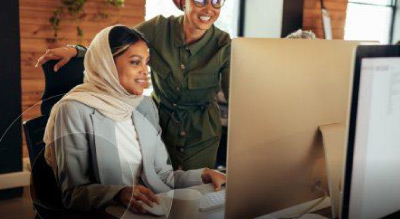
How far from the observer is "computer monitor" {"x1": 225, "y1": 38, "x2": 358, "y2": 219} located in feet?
3.14

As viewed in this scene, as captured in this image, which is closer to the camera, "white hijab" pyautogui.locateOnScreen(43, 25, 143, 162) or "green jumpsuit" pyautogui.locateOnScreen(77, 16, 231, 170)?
"white hijab" pyautogui.locateOnScreen(43, 25, 143, 162)

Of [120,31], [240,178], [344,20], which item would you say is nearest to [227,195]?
[240,178]

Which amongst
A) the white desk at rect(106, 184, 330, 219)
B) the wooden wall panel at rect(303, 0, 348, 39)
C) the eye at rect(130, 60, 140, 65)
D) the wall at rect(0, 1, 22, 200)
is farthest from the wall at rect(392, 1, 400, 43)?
the eye at rect(130, 60, 140, 65)

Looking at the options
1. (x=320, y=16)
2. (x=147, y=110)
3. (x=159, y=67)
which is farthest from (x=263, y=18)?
(x=147, y=110)

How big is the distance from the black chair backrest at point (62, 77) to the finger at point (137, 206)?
329 millimetres

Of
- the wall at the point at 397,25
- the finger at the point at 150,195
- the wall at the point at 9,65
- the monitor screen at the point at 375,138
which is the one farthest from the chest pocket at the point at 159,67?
the wall at the point at 397,25

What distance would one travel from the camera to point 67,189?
95 cm

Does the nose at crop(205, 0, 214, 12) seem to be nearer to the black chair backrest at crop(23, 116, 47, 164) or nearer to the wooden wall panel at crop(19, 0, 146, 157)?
the black chair backrest at crop(23, 116, 47, 164)

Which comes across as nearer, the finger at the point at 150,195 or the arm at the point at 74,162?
the arm at the point at 74,162

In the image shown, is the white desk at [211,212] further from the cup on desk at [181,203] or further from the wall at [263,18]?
the wall at [263,18]

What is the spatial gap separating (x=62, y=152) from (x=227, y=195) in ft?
1.28

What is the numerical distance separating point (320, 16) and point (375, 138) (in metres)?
3.92

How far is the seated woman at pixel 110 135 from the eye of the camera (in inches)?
37.5

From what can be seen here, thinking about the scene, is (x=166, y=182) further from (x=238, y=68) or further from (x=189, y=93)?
(x=189, y=93)
